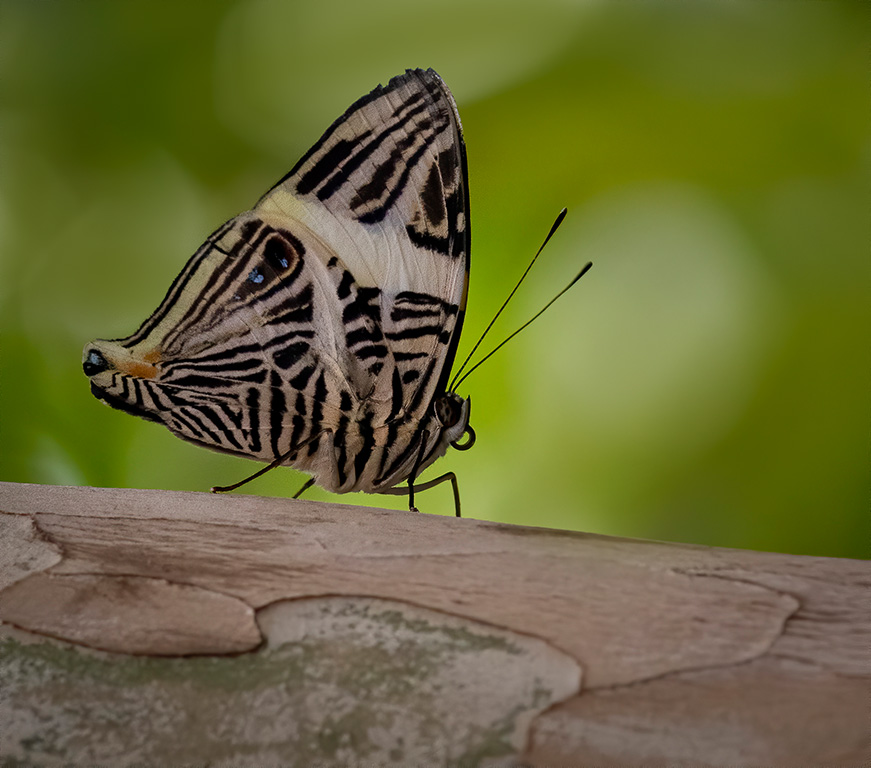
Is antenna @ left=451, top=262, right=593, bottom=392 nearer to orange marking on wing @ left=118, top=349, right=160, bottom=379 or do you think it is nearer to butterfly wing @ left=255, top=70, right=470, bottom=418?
butterfly wing @ left=255, top=70, right=470, bottom=418

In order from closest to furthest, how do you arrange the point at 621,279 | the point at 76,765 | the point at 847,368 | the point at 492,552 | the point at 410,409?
1. the point at 76,765
2. the point at 492,552
3. the point at 410,409
4. the point at 847,368
5. the point at 621,279

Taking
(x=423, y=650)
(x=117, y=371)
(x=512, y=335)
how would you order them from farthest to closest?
(x=512, y=335) → (x=117, y=371) → (x=423, y=650)

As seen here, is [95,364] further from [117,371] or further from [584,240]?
[584,240]

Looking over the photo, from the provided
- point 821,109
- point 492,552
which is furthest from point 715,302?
point 492,552

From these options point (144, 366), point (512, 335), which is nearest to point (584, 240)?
point (512, 335)

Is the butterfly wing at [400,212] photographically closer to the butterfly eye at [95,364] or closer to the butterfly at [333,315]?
the butterfly at [333,315]

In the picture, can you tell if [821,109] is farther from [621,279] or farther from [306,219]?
[306,219]

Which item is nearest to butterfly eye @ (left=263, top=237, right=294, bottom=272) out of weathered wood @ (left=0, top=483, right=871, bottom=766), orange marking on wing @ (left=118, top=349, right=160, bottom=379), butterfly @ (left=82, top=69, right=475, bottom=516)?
butterfly @ (left=82, top=69, right=475, bottom=516)
